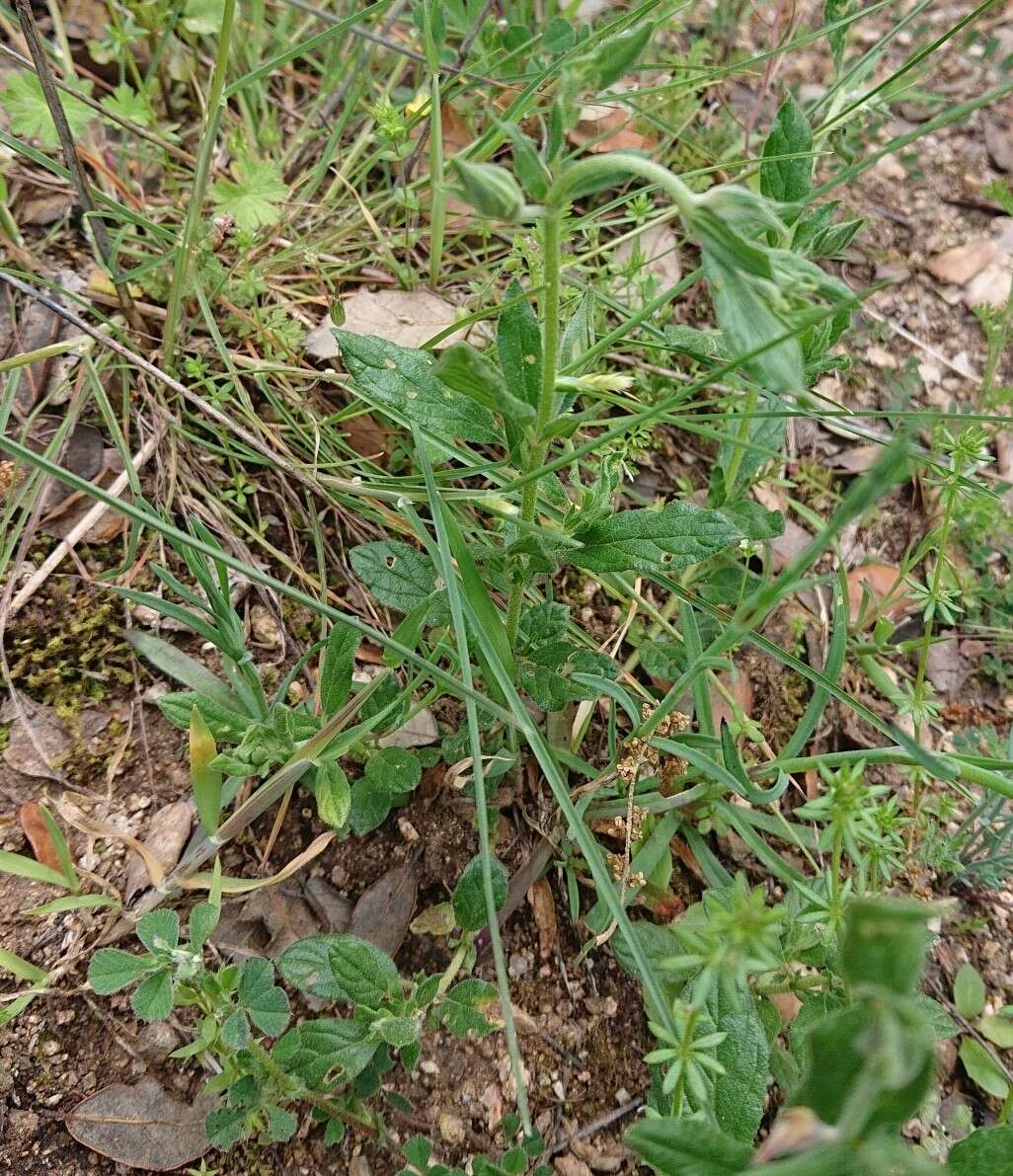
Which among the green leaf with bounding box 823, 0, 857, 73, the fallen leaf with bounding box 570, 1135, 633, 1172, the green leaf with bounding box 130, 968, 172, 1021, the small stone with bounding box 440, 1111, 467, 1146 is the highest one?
the green leaf with bounding box 823, 0, 857, 73

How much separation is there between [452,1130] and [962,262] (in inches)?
95.1

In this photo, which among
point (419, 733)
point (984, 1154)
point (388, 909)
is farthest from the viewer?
point (419, 733)

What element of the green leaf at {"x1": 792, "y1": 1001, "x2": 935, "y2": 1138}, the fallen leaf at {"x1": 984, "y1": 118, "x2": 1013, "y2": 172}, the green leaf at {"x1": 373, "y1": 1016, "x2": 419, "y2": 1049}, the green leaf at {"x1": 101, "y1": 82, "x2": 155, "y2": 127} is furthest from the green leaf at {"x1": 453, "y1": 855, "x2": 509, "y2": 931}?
the fallen leaf at {"x1": 984, "y1": 118, "x2": 1013, "y2": 172}

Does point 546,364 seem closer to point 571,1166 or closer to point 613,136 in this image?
point 571,1166

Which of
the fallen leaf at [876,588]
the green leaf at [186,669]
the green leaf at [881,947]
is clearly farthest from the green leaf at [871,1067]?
the fallen leaf at [876,588]

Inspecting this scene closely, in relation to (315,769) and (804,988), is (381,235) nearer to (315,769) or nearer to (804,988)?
(315,769)

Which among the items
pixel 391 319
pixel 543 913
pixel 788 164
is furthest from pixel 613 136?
pixel 543 913

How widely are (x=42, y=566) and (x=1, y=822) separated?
1.43 ft

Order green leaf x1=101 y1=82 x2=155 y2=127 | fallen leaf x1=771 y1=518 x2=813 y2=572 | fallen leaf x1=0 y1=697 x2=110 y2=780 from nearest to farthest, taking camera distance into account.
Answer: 1. fallen leaf x1=0 y1=697 x2=110 y2=780
2. green leaf x1=101 y1=82 x2=155 y2=127
3. fallen leaf x1=771 y1=518 x2=813 y2=572

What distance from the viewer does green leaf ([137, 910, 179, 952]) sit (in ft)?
4.13

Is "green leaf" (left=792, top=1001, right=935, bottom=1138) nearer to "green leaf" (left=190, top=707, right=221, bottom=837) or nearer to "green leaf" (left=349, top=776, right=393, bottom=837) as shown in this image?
"green leaf" (left=349, top=776, right=393, bottom=837)

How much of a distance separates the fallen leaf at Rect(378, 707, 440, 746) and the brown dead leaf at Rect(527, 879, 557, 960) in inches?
11.8

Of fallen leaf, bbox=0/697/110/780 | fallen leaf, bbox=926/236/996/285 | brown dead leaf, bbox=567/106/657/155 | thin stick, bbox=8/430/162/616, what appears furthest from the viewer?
fallen leaf, bbox=926/236/996/285

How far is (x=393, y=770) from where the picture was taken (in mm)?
1462
